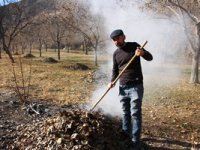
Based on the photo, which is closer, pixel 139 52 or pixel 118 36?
pixel 139 52

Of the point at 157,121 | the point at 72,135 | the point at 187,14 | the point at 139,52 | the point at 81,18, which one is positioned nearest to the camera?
the point at 72,135

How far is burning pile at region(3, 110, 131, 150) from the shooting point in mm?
7396

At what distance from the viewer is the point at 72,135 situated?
295 inches

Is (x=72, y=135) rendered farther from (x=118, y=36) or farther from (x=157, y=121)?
(x=157, y=121)

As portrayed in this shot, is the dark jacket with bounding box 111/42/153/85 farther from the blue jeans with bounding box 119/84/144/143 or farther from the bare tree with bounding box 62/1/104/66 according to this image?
the bare tree with bounding box 62/1/104/66

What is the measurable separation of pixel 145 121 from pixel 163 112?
1.89 metres

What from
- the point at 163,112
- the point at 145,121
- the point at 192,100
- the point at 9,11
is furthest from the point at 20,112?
the point at 9,11

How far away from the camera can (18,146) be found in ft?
26.1

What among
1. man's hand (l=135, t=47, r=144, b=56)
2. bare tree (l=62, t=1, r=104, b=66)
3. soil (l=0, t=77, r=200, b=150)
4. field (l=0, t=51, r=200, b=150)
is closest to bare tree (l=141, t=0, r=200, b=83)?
field (l=0, t=51, r=200, b=150)

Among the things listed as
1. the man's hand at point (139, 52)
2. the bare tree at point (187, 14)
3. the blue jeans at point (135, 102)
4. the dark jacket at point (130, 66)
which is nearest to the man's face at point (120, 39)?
the dark jacket at point (130, 66)

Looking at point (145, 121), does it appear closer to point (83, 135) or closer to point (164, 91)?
point (83, 135)

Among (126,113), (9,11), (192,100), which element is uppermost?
(9,11)

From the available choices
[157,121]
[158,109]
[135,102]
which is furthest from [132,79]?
[158,109]

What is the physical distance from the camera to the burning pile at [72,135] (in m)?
7.40
